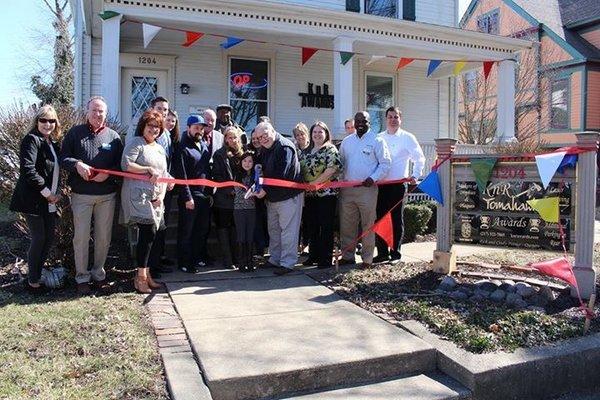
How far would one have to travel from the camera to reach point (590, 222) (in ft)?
15.7

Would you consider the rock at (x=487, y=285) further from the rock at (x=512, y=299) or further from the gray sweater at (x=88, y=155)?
the gray sweater at (x=88, y=155)

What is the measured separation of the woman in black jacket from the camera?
473 centimetres

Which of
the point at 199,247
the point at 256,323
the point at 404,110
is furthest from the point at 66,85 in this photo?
the point at 256,323

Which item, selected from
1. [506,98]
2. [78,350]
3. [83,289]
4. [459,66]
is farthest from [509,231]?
[506,98]

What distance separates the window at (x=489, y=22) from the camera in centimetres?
2473

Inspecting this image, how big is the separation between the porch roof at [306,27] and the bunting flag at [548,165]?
244 inches

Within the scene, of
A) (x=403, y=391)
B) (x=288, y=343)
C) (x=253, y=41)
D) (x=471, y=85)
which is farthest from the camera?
(x=471, y=85)

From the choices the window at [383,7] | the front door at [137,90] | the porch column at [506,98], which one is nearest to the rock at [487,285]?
the porch column at [506,98]

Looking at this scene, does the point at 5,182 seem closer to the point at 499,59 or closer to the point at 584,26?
the point at 499,59

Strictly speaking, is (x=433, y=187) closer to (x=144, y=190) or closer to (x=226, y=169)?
(x=226, y=169)

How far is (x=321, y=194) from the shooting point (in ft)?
20.3

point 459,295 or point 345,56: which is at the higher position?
point 345,56

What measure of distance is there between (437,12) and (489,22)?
13.1 m

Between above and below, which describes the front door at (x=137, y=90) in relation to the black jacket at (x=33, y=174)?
above
